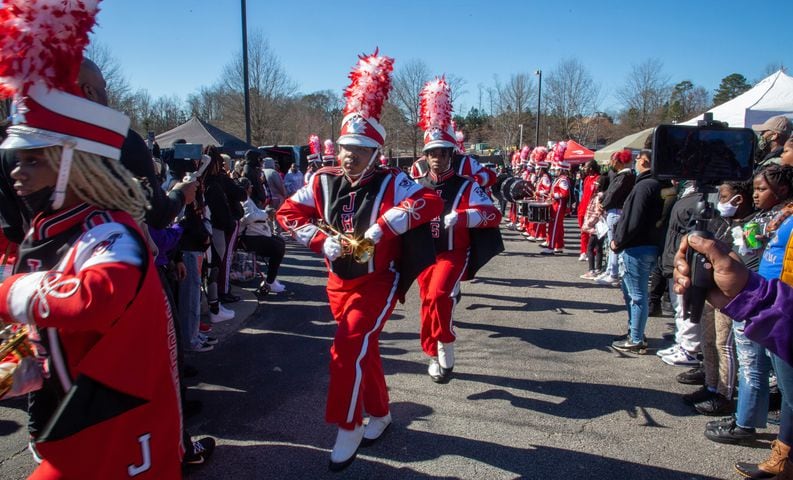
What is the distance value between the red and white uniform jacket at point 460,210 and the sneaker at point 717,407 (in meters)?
2.18

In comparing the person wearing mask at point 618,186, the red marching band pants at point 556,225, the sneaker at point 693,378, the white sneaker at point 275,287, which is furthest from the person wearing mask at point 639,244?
the red marching band pants at point 556,225

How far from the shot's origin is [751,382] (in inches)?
128

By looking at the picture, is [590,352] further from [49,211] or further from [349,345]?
[49,211]

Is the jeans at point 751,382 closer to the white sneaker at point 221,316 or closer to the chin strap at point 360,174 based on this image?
the chin strap at point 360,174

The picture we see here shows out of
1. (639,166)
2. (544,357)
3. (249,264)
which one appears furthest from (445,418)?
(249,264)

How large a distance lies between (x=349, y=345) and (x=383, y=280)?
532mm

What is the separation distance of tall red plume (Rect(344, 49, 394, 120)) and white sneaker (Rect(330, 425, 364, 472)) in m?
2.14

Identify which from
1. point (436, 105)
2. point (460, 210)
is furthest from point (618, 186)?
point (460, 210)

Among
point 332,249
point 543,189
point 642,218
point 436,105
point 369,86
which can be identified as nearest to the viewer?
point 332,249

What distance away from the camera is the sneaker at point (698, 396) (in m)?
3.90

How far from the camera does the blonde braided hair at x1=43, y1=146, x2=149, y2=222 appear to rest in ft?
5.63

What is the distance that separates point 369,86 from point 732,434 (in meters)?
3.48

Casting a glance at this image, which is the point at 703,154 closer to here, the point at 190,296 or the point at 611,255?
the point at 190,296

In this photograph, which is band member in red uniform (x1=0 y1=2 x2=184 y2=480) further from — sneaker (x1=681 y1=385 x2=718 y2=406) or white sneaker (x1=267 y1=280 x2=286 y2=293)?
white sneaker (x1=267 y1=280 x2=286 y2=293)
